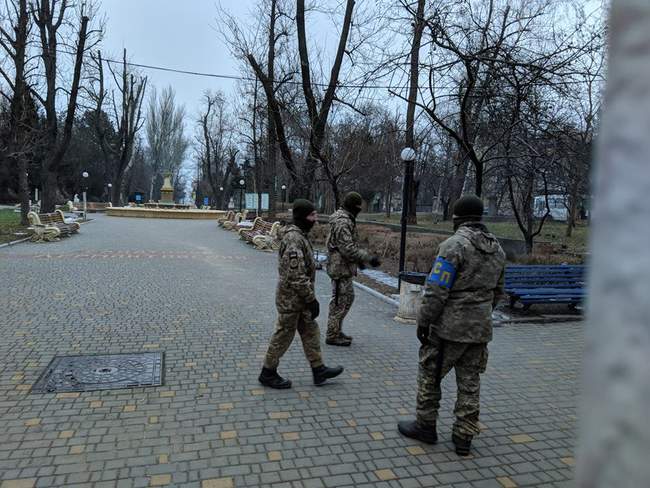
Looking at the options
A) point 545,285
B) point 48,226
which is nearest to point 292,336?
point 545,285

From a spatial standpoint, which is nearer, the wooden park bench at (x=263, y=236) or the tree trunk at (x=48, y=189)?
the wooden park bench at (x=263, y=236)

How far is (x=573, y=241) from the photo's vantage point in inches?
806

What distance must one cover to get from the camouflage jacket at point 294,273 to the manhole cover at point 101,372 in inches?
58.1

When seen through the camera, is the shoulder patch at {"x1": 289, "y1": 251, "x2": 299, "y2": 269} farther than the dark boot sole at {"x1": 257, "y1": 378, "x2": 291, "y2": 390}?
No

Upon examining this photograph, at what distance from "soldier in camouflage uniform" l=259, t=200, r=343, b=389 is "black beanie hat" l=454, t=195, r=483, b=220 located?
148cm

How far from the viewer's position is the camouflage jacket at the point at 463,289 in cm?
361

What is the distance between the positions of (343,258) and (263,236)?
11.8 meters

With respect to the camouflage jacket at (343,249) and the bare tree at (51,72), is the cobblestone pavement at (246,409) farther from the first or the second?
the bare tree at (51,72)

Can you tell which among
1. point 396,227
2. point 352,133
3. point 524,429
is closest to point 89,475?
point 524,429


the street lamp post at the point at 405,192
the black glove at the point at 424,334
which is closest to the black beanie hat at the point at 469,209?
the black glove at the point at 424,334

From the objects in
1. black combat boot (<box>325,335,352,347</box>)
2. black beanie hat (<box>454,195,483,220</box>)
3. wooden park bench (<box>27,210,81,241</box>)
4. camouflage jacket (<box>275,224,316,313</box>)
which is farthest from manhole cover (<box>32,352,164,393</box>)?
wooden park bench (<box>27,210,81,241</box>)

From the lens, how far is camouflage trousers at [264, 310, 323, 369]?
4770mm

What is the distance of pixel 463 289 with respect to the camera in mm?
3670

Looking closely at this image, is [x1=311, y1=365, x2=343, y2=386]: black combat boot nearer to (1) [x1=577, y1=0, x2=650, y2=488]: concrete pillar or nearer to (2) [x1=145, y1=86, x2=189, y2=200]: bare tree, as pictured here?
(1) [x1=577, y1=0, x2=650, y2=488]: concrete pillar
